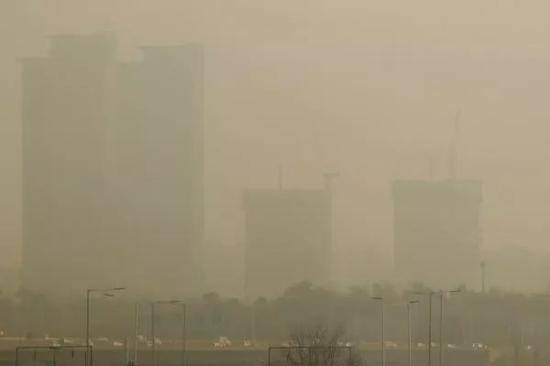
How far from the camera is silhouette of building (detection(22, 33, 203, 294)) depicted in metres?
6.11

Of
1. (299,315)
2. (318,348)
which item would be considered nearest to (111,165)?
(299,315)

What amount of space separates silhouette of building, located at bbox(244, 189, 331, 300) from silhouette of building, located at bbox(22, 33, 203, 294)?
30 centimetres

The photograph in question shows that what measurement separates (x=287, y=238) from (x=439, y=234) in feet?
2.72

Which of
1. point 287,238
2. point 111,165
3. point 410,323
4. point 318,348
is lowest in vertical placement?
point 318,348

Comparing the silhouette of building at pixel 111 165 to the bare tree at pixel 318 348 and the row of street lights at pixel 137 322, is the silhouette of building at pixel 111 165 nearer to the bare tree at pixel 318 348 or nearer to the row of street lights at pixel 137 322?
the row of street lights at pixel 137 322

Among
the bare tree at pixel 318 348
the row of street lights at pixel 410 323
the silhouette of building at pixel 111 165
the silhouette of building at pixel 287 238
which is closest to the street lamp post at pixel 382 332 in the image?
the row of street lights at pixel 410 323

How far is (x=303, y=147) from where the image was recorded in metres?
6.11

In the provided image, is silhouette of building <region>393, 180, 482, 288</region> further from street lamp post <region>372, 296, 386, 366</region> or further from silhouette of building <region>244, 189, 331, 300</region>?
silhouette of building <region>244, 189, 331, 300</region>

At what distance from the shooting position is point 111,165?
6.15 m

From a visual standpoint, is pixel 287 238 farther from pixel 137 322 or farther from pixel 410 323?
pixel 137 322

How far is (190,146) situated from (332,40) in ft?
3.13

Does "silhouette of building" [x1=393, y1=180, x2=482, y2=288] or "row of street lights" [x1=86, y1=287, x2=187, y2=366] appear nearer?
"row of street lights" [x1=86, y1=287, x2=187, y2=366]

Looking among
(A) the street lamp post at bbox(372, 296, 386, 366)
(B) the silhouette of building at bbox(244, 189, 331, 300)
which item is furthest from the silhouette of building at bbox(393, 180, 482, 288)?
(B) the silhouette of building at bbox(244, 189, 331, 300)

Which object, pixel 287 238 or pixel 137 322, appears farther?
pixel 287 238
